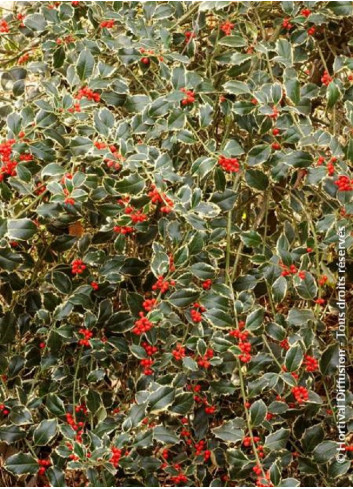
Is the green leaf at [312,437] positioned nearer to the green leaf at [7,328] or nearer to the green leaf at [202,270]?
the green leaf at [202,270]

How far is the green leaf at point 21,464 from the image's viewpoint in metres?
1.49

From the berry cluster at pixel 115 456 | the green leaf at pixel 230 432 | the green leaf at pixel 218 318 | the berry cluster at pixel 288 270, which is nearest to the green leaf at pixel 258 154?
the berry cluster at pixel 288 270

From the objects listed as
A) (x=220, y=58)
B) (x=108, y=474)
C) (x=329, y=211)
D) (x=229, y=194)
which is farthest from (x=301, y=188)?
(x=108, y=474)

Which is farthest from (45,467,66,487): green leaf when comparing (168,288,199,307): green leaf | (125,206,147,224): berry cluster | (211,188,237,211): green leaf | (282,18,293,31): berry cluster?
(282,18,293,31): berry cluster

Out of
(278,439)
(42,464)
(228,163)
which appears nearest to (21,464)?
(42,464)

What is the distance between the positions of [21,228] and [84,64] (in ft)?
1.37

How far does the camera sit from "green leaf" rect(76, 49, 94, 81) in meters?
1.55

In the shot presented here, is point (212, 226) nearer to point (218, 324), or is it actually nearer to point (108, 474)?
point (218, 324)

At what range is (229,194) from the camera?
4.96 ft

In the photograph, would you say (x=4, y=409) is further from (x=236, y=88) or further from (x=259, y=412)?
(x=236, y=88)

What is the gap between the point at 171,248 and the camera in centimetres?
149

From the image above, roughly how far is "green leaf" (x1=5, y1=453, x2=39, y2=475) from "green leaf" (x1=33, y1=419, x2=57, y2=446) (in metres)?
0.04

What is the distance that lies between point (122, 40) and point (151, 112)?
0.21 meters

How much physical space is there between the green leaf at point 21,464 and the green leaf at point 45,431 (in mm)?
41
